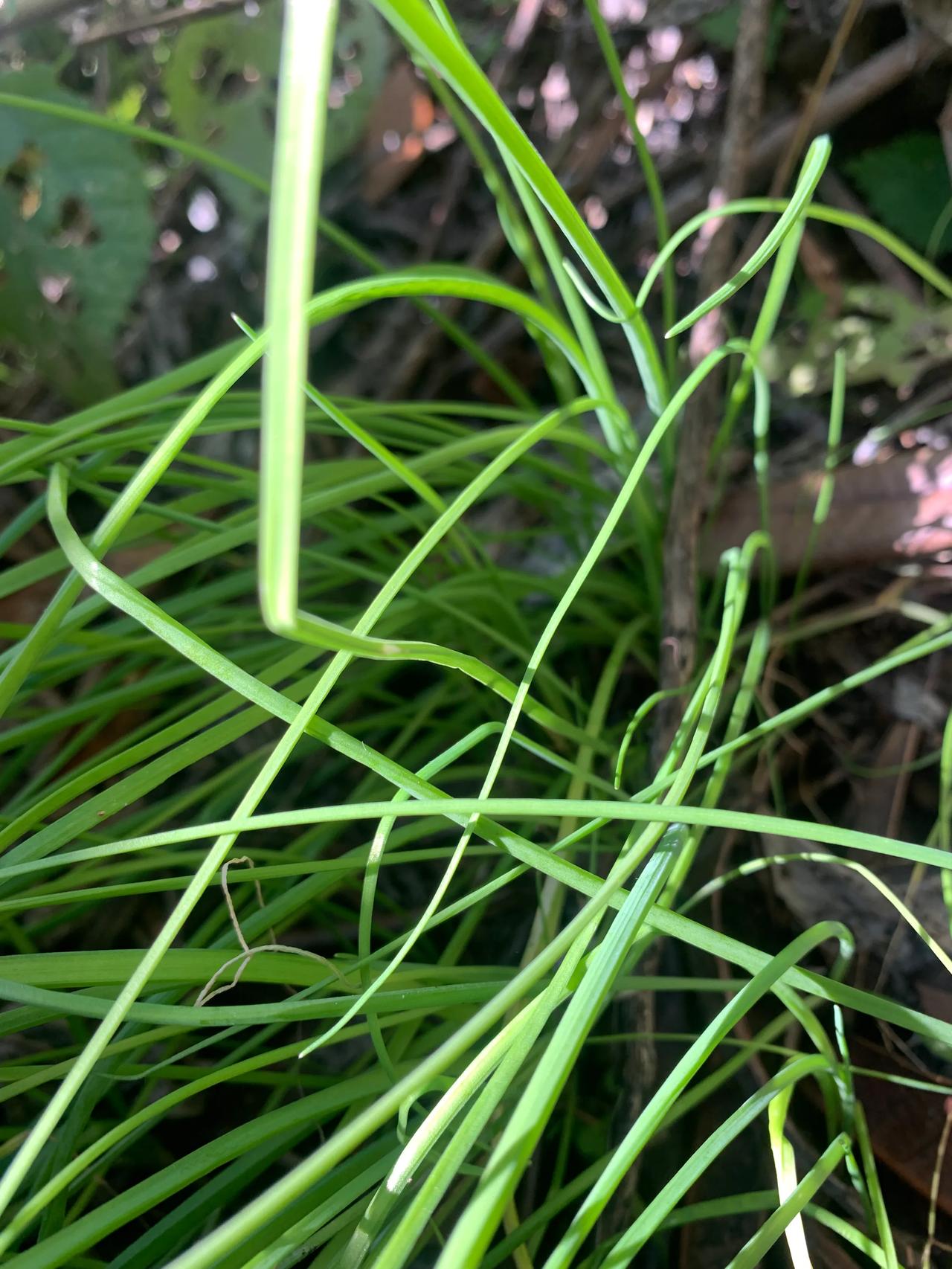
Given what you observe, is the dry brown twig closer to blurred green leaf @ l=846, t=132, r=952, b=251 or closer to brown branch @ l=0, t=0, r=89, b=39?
blurred green leaf @ l=846, t=132, r=952, b=251

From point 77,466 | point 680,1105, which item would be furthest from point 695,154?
point 680,1105

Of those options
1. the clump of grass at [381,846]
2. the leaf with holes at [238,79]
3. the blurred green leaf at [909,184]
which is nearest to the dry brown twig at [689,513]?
the clump of grass at [381,846]

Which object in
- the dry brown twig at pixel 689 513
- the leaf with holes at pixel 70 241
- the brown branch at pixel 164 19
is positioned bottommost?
the dry brown twig at pixel 689 513

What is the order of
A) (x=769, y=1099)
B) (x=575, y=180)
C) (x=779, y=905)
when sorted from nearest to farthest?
(x=769, y=1099) < (x=779, y=905) < (x=575, y=180)

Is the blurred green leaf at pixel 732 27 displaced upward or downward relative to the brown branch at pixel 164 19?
downward

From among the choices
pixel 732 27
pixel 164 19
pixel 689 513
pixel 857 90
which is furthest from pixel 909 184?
pixel 164 19

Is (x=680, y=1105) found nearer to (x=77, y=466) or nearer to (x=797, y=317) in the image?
(x=77, y=466)

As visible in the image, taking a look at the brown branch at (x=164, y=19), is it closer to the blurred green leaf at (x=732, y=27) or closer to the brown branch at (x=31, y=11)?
the brown branch at (x=31, y=11)
